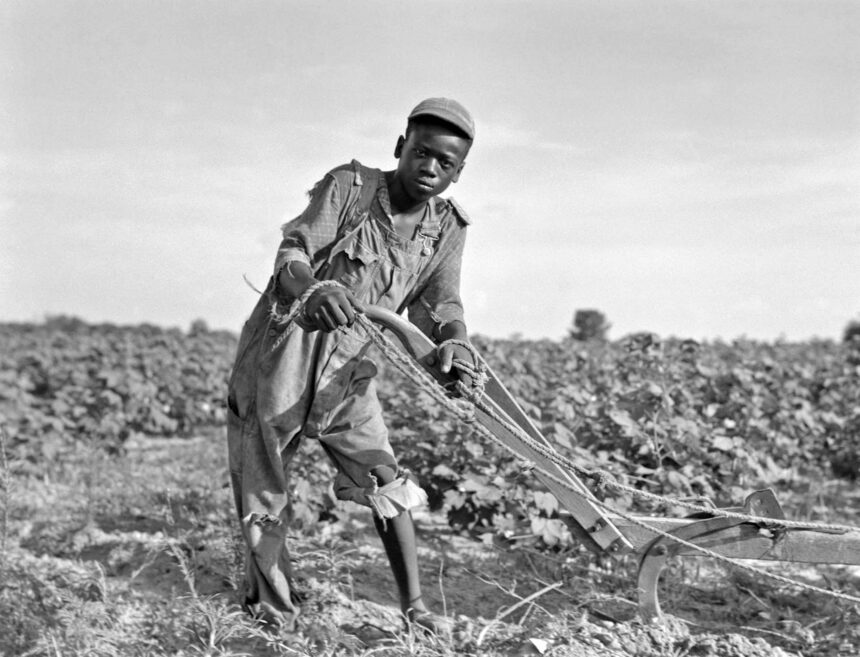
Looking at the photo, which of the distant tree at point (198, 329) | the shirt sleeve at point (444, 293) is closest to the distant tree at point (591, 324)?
the distant tree at point (198, 329)

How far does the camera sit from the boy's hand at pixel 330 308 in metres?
2.90

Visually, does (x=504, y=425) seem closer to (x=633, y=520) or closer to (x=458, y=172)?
(x=633, y=520)

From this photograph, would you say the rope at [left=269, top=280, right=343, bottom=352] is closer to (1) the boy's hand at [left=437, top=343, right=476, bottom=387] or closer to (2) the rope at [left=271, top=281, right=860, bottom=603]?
(2) the rope at [left=271, top=281, right=860, bottom=603]

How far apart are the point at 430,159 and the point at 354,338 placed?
635 mm

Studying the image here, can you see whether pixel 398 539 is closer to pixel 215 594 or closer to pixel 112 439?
pixel 215 594

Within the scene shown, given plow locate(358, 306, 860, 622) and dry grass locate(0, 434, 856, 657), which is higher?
plow locate(358, 306, 860, 622)

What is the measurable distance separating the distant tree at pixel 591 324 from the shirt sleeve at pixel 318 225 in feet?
39.5

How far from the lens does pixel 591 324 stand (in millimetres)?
19422

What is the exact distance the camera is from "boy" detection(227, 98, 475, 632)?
3.21 metres

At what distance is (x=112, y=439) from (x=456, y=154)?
17.6 ft

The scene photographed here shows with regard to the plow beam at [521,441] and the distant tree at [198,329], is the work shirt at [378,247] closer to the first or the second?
the plow beam at [521,441]

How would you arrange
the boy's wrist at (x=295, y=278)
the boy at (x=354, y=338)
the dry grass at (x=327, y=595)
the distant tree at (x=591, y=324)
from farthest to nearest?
the distant tree at (x=591, y=324) → the dry grass at (x=327, y=595) → the boy at (x=354, y=338) → the boy's wrist at (x=295, y=278)

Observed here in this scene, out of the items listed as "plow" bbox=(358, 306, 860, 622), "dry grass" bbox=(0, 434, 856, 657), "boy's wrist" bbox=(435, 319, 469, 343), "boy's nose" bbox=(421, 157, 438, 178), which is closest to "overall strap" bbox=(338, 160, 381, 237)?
"boy's nose" bbox=(421, 157, 438, 178)

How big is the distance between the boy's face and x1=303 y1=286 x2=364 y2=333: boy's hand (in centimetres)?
46
